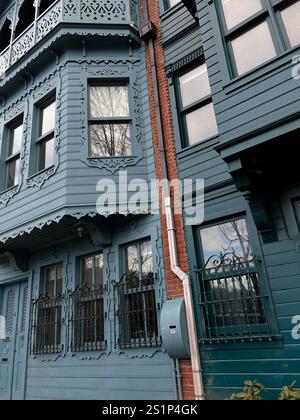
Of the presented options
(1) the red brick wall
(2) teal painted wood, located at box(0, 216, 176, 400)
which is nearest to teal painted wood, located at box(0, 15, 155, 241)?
(1) the red brick wall

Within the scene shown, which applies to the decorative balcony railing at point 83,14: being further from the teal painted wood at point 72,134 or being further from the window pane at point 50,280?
the window pane at point 50,280

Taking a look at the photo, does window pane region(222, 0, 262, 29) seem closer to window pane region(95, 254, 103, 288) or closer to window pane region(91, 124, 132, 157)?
window pane region(91, 124, 132, 157)

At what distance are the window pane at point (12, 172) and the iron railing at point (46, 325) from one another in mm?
2770

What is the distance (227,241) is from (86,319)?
2.97 metres

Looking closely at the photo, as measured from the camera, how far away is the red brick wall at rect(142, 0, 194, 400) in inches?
192

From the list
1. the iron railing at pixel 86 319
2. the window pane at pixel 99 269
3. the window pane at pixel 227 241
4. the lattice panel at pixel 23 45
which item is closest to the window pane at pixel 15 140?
the lattice panel at pixel 23 45

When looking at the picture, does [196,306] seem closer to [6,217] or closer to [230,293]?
[230,293]

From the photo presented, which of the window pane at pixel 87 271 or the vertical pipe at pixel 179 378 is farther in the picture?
the window pane at pixel 87 271

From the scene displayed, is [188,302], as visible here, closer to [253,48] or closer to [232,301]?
[232,301]

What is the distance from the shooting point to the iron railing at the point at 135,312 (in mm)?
5383

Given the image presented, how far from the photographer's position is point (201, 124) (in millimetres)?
6008

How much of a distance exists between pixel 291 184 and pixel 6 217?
18.3 ft

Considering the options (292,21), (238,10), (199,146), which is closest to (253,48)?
(292,21)

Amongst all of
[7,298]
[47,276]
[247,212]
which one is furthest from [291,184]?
[7,298]
